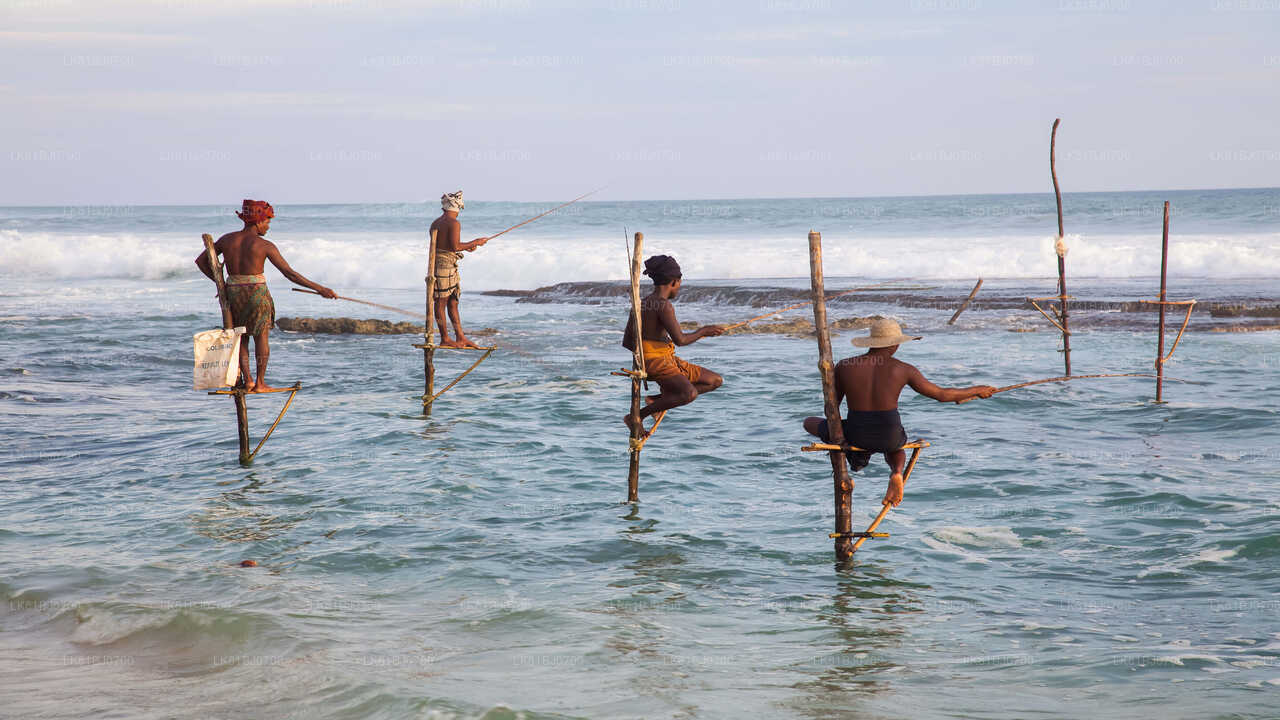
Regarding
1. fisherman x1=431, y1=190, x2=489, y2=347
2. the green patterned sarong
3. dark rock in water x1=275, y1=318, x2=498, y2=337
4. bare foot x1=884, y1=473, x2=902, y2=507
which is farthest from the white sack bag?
dark rock in water x1=275, y1=318, x2=498, y2=337

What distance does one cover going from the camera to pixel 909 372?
272 inches

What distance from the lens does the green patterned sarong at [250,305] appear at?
9812mm

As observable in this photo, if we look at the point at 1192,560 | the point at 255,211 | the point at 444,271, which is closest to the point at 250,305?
the point at 255,211

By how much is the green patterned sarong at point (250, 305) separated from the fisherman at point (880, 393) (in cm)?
560

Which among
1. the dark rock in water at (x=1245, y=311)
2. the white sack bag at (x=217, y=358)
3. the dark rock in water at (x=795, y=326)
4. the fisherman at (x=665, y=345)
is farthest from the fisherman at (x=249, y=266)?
the dark rock in water at (x=1245, y=311)

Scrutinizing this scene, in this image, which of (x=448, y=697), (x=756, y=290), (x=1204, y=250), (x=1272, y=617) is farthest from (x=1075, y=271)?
(x=448, y=697)

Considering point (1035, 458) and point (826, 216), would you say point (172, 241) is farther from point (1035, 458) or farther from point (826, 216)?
point (1035, 458)

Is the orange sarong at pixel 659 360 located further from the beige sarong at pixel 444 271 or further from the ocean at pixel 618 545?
the beige sarong at pixel 444 271

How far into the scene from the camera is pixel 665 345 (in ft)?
28.1

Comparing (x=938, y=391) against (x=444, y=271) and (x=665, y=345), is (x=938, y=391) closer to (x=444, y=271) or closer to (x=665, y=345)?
(x=665, y=345)

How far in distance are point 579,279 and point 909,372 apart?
34.7m

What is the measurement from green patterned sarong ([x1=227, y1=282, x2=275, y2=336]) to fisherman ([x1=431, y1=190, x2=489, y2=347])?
2866mm

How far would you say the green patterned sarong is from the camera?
32.2ft

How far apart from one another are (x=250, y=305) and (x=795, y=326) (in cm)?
1568
